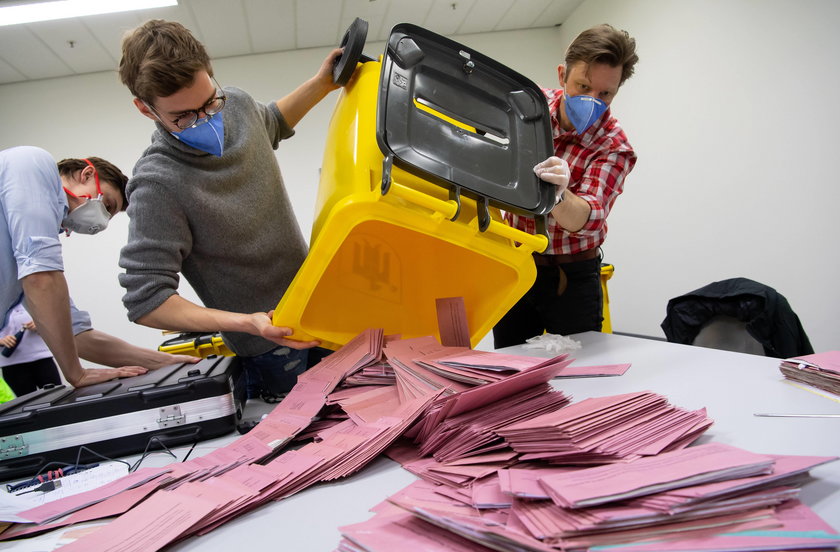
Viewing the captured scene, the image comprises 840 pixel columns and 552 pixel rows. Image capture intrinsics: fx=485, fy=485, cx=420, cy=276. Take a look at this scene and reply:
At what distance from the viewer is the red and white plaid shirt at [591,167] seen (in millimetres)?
1226

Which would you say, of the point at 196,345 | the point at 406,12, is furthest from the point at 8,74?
the point at 406,12

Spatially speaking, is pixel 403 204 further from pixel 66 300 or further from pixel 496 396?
pixel 66 300

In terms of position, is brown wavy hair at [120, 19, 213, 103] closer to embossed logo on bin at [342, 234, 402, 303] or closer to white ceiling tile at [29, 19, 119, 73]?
embossed logo on bin at [342, 234, 402, 303]

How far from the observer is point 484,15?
450 centimetres

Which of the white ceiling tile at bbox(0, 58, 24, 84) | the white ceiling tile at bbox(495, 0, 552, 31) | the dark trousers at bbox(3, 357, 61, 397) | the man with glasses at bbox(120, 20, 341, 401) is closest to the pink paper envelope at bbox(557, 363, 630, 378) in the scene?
the man with glasses at bbox(120, 20, 341, 401)

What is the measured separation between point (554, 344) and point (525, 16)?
14.5 ft

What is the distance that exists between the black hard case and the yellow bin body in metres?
0.20

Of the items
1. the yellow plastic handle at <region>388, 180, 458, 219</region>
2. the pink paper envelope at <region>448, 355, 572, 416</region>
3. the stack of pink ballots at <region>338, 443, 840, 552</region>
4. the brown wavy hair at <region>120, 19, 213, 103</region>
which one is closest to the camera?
the stack of pink ballots at <region>338, 443, 840, 552</region>

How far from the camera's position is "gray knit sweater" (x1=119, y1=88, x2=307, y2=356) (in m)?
1.03

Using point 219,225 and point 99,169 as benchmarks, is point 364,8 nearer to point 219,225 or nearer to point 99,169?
point 99,169

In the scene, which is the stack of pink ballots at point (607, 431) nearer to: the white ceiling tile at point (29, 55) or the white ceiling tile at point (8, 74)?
the white ceiling tile at point (29, 55)

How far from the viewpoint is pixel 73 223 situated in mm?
1483

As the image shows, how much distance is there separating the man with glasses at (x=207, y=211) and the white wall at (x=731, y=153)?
2.74 meters

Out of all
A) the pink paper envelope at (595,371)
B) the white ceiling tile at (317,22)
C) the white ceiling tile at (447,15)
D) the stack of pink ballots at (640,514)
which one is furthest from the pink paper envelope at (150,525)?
the white ceiling tile at (447,15)
